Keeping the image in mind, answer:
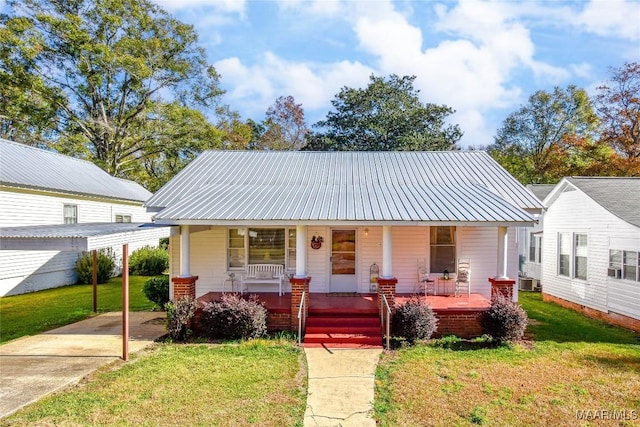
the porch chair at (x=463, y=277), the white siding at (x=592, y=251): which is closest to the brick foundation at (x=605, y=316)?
the white siding at (x=592, y=251)

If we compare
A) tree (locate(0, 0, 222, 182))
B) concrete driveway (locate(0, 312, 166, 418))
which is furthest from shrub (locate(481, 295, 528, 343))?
tree (locate(0, 0, 222, 182))

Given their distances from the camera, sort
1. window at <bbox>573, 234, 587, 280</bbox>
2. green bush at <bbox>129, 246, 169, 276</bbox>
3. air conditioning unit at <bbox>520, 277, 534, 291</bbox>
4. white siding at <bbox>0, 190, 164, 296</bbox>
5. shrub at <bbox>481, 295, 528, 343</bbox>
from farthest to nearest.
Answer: green bush at <bbox>129, 246, 169, 276</bbox>
air conditioning unit at <bbox>520, 277, 534, 291</bbox>
white siding at <bbox>0, 190, 164, 296</bbox>
window at <bbox>573, 234, 587, 280</bbox>
shrub at <bbox>481, 295, 528, 343</bbox>

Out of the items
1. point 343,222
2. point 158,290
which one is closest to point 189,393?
point 343,222

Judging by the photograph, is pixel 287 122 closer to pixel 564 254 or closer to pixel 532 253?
pixel 532 253

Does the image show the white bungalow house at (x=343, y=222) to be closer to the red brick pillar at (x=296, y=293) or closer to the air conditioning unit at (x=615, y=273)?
the red brick pillar at (x=296, y=293)

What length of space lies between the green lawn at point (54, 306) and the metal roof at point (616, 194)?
49.6 ft

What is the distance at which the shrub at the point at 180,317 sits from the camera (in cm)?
904

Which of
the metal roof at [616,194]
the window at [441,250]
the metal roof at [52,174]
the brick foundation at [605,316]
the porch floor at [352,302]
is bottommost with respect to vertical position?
the brick foundation at [605,316]

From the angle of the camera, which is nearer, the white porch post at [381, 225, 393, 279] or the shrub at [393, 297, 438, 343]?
the shrub at [393, 297, 438, 343]

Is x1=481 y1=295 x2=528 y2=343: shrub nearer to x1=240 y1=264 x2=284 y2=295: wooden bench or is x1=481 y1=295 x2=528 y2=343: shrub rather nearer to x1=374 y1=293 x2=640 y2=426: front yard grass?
x1=374 y1=293 x2=640 y2=426: front yard grass

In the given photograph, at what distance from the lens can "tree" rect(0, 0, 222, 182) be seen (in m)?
24.3

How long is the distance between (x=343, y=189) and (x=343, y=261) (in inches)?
90.1

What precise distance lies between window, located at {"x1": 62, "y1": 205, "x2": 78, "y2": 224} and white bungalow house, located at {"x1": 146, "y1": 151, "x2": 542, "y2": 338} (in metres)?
8.34

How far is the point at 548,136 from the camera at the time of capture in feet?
103
